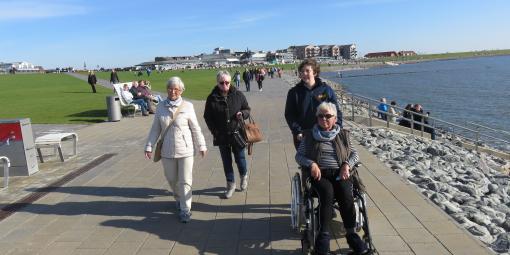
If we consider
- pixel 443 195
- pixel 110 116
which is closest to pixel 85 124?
pixel 110 116

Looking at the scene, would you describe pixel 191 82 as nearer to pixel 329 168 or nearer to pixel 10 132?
pixel 10 132

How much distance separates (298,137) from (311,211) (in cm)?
93

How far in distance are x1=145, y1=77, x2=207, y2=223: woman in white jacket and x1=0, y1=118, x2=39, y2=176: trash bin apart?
3.80m

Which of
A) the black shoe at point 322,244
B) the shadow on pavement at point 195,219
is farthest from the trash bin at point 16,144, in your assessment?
the black shoe at point 322,244

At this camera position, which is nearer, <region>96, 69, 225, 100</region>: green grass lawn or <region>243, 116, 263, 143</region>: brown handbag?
<region>243, 116, 263, 143</region>: brown handbag

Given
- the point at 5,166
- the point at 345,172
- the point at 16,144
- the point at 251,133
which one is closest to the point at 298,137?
the point at 345,172

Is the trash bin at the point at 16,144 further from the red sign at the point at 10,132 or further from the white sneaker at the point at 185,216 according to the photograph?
the white sneaker at the point at 185,216

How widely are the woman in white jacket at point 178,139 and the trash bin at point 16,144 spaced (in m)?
3.80

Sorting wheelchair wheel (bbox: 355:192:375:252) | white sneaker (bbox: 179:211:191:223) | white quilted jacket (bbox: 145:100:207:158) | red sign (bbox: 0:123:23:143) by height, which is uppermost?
white quilted jacket (bbox: 145:100:207:158)

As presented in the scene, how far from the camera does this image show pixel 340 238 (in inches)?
193

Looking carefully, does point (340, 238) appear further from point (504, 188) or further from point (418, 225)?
point (504, 188)

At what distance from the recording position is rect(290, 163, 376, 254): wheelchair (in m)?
4.30

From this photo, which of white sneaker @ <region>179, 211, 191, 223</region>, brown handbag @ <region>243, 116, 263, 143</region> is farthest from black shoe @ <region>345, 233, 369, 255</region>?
brown handbag @ <region>243, 116, 263, 143</region>

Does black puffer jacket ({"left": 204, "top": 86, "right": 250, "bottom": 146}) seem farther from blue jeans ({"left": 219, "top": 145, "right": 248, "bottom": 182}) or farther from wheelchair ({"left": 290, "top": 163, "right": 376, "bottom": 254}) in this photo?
wheelchair ({"left": 290, "top": 163, "right": 376, "bottom": 254})
